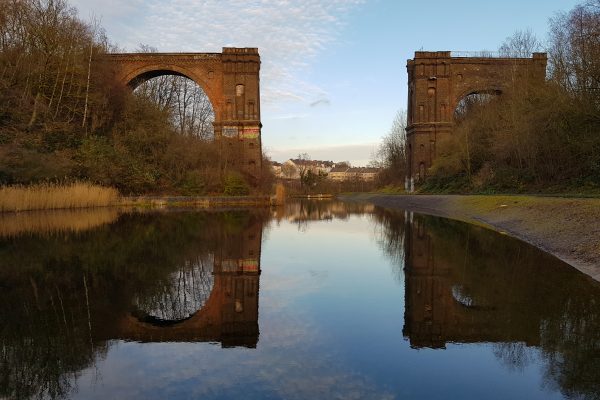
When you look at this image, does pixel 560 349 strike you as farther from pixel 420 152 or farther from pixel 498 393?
pixel 420 152

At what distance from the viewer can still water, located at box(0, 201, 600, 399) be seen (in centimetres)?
352

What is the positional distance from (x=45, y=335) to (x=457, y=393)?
3772mm

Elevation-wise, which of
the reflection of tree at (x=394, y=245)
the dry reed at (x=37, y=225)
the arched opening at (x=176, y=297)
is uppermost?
the dry reed at (x=37, y=225)

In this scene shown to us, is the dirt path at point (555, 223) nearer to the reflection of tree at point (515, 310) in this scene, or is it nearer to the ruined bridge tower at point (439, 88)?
the reflection of tree at point (515, 310)

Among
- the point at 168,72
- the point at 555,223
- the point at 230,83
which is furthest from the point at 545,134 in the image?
the point at 168,72

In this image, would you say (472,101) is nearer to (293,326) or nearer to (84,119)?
(84,119)

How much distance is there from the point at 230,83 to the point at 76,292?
34.5 meters

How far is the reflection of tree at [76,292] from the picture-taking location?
382 cm

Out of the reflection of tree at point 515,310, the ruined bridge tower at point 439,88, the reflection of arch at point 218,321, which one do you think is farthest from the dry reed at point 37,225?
the ruined bridge tower at point 439,88

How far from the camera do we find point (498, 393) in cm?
338

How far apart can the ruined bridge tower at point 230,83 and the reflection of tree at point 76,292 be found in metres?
27.1

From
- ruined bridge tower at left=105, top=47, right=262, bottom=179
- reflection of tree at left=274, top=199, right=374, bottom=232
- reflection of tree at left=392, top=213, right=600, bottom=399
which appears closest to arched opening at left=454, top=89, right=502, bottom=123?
reflection of tree at left=274, top=199, right=374, bottom=232

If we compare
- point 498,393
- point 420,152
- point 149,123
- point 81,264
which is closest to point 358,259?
point 81,264

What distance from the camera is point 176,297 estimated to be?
239 inches
